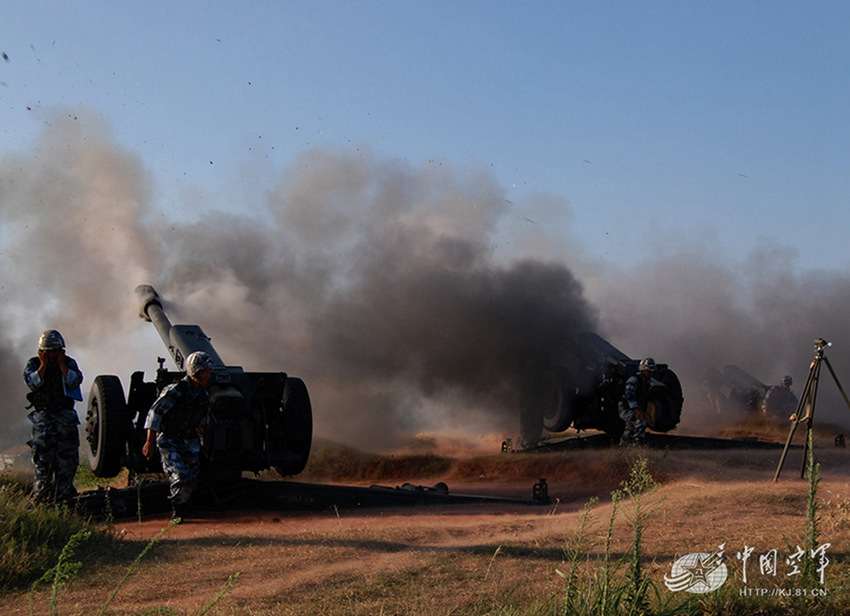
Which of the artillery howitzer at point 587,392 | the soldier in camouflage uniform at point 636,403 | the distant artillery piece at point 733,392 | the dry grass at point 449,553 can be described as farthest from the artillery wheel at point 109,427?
the distant artillery piece at point 733,392

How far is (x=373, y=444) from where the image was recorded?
18.8m

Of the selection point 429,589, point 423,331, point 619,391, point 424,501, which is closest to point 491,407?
point 423,331

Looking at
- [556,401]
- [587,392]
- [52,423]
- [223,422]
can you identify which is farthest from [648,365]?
[52,423]

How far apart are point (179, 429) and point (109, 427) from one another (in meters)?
1.70

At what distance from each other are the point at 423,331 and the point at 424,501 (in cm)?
913

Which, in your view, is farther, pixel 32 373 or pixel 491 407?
pixel 491 407

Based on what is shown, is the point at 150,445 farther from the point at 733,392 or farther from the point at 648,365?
the point at 733,392

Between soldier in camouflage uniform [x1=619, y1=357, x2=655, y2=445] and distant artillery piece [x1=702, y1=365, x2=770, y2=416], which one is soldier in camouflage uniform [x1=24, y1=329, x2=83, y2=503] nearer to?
soldier in camouflage uniform [x1=619, y1=357, x2=655, y2=445]

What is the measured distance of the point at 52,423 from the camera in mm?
9516

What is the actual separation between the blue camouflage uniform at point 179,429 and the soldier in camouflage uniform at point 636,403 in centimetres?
724

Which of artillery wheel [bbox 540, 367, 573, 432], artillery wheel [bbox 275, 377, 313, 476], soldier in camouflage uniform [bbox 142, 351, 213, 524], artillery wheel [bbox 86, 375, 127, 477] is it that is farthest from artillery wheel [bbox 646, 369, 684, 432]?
artillery wheel [bbox 86, 375, 127, 477]

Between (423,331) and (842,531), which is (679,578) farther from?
(423,331)

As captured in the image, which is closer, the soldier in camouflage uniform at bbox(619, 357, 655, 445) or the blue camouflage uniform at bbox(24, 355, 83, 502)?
the blue camouflage uniform at bbox(24, 355, 83, 502)

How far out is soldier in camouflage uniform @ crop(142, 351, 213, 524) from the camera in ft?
30.1
